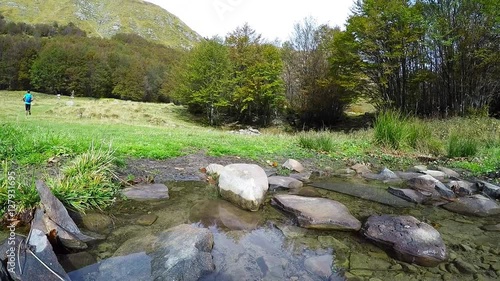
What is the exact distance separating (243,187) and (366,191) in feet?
7.99

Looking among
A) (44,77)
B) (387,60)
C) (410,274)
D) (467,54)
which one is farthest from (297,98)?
(44,77)

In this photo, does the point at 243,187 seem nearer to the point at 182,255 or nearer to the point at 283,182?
the point at 283,182

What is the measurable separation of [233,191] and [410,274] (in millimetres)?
2487

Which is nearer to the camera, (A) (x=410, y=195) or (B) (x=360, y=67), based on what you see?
(A) (x=410, y=195)

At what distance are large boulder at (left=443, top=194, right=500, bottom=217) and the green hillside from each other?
131m

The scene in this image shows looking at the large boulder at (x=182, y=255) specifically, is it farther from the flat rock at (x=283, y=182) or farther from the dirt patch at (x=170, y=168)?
the flat rock at (x=283, y=182)

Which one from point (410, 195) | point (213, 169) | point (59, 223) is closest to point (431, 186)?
point (410, 195)

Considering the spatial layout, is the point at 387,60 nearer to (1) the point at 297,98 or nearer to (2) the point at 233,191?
(1) the point at 297,98

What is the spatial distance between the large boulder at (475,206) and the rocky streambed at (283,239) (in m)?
0.03

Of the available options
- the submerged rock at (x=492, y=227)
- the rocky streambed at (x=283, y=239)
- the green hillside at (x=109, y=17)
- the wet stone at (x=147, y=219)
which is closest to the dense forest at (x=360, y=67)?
the submerged rock at (x=492, y=227)

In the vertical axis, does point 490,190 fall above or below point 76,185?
below

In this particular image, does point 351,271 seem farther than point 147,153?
No

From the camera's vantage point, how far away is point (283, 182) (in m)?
5.45

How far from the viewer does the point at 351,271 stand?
2.78 m
